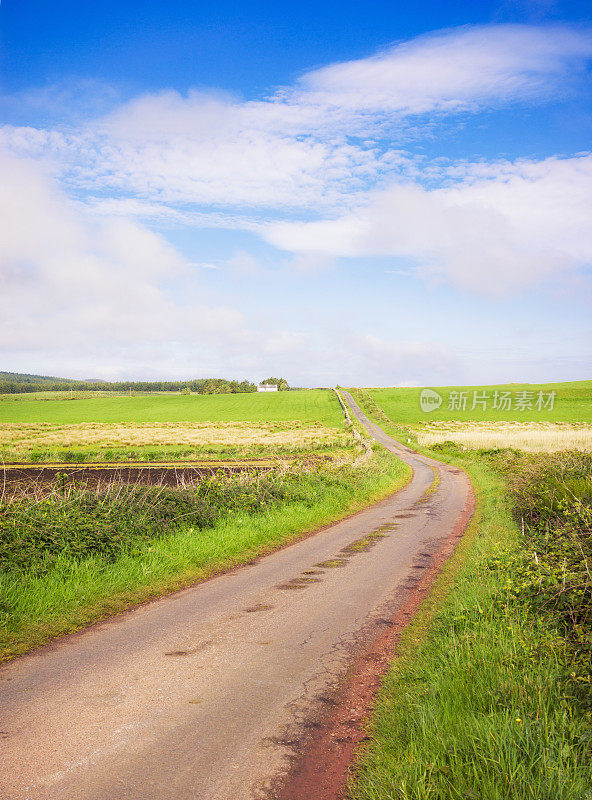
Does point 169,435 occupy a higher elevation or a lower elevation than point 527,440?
lower

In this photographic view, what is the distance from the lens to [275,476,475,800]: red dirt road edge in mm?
3797

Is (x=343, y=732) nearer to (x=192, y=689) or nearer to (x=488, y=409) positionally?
(x=192, y=689)

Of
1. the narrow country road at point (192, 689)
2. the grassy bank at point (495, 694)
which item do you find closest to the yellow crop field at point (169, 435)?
the narrow country road at point (192, 689)

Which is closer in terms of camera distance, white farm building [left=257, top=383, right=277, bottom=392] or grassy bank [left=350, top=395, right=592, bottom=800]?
grassy bank [left=350, top=395, right=592, bottom=800]

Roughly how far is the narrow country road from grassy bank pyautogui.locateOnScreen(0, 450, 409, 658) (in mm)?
541

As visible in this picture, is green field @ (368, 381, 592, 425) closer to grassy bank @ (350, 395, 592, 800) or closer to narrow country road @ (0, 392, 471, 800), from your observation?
narrow country road @ (0, 392, 471, 800)

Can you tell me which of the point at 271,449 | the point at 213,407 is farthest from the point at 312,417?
the point at 271,449

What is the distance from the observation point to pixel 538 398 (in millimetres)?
104688

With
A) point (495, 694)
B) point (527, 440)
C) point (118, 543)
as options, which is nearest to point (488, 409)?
point (527, 440)

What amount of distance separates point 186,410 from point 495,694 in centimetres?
9313

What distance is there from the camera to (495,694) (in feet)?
14.4

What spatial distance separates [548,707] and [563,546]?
2.54 metres

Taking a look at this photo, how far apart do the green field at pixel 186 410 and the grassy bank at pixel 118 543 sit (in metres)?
58.1

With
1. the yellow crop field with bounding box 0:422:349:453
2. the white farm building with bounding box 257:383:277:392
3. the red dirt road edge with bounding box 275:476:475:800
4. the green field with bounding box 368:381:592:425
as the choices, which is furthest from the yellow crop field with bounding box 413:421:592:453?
the white farm building with bounding box 257:383:277:392
